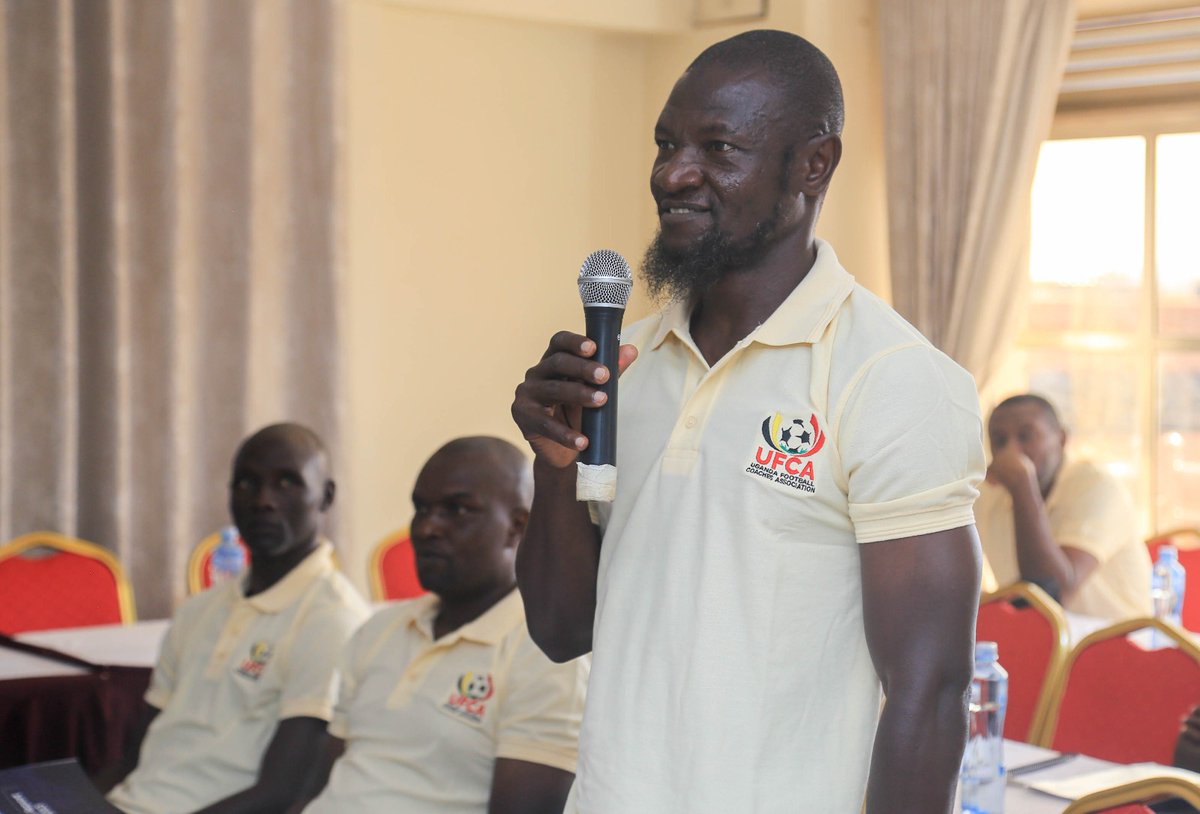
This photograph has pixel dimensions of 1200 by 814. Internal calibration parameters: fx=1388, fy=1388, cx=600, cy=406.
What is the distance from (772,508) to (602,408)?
0.19 metres

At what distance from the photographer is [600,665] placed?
1.43 m

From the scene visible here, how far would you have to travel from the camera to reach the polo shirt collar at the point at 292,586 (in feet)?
9.86

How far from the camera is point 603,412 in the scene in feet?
4.32

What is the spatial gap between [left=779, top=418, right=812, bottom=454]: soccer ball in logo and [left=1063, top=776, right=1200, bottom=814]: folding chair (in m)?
0.81

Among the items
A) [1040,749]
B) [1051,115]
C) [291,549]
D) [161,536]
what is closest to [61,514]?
[161,536]

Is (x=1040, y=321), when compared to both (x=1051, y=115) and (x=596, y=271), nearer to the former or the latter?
(x=1051, y=115)

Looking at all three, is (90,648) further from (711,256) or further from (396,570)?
(711,256)

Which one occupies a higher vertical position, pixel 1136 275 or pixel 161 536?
pixel 1136 275

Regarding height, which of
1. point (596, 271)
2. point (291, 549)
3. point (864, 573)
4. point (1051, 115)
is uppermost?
point (1051, 115)

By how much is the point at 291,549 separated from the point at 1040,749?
1664mm

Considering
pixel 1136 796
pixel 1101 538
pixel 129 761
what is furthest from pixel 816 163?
pixel 1101 538

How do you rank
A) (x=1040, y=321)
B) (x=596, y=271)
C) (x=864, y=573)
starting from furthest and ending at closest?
(x=1040, y=321) < (x=596, y=271) < (x=864, y=573)

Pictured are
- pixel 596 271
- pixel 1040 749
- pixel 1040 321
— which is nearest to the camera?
pixel 596 271

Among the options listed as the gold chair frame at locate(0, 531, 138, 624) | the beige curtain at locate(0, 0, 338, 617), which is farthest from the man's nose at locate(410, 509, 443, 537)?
the beige curtain at locate(0, 0, 338, 617)
